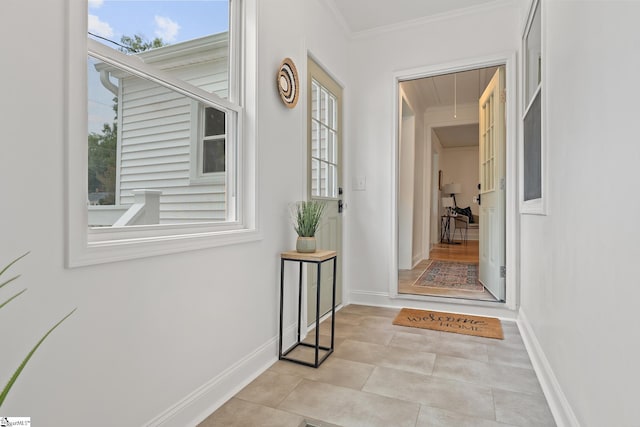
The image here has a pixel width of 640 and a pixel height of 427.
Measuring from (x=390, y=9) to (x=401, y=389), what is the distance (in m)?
2.95

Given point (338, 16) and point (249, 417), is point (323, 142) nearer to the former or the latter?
point (338, 16)

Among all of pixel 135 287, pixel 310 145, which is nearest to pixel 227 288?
pixel 135 287

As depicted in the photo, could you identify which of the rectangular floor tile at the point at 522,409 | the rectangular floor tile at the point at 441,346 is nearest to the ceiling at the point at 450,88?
the rectangular floor tile at the point at 441,346

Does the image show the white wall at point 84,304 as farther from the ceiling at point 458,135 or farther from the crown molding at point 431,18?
the ceiling at point 458,135

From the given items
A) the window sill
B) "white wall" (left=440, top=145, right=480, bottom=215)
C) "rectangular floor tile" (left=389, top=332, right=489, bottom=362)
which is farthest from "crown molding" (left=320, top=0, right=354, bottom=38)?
"white wall" (left=440, top=145, right=480, bottom=215)

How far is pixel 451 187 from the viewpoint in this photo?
828 centimetres

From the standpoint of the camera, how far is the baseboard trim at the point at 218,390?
1428 millimetres

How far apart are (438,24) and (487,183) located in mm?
1589

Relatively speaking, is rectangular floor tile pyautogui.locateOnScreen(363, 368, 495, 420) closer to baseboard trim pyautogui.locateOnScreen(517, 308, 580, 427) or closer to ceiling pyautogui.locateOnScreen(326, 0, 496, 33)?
baseboard trim pyautogui.locateOnScreen(517, 308, 580, 427)

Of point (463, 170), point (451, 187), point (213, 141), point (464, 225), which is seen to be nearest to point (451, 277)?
point (213, 141)

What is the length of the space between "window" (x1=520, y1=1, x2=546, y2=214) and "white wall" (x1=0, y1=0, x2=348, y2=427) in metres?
1.76

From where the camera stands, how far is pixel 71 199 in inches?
41.2

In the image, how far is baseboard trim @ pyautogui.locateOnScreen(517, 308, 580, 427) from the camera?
1435 mm

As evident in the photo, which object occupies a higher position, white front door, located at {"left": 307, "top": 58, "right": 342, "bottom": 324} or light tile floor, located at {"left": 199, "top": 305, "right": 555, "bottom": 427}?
white front door, located at {"left": 307, "top": 58, "right": 342, "bottom": 324}
